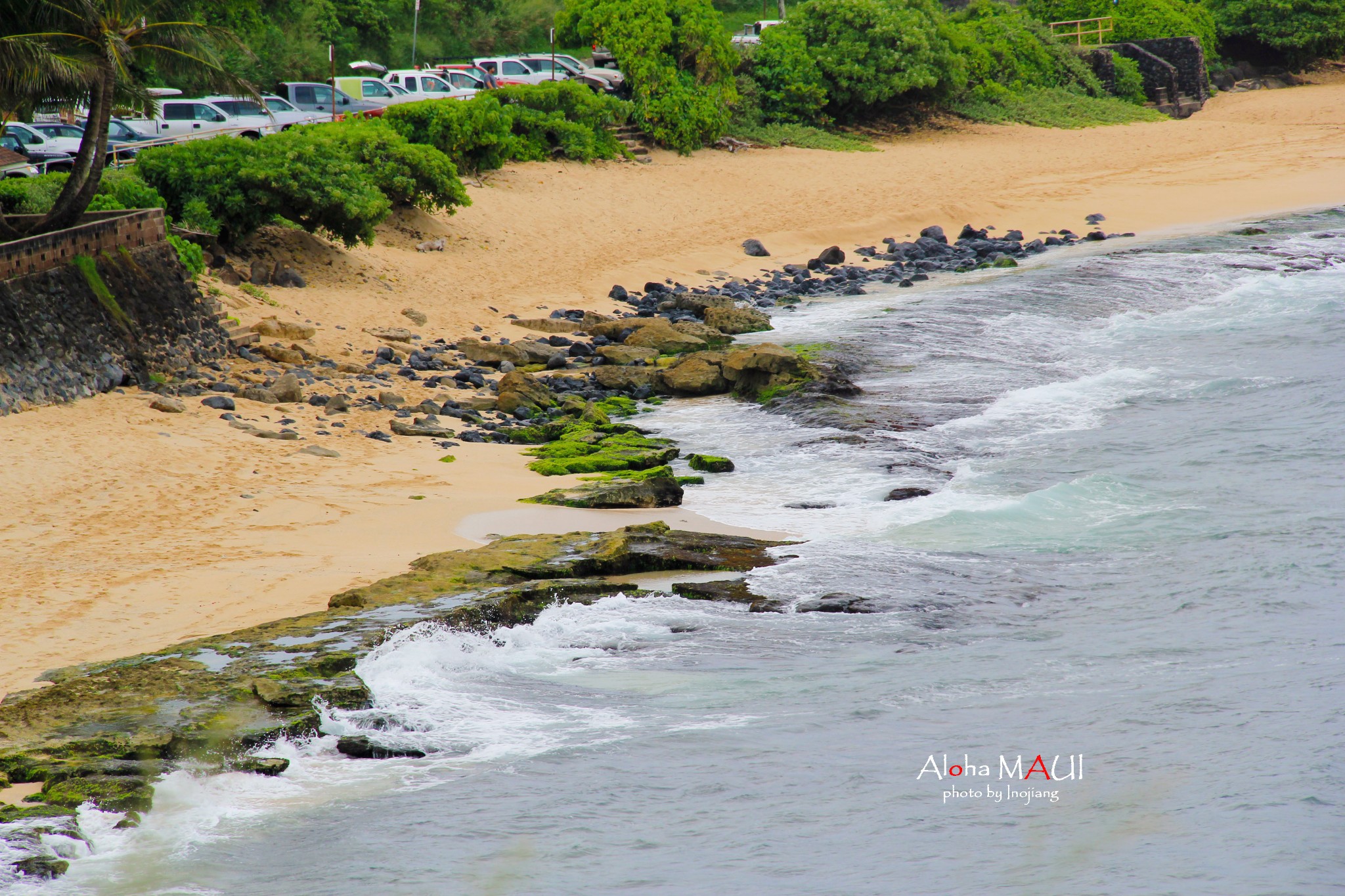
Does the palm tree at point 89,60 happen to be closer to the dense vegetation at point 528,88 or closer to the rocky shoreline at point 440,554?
the dense vegetation at point 528,88

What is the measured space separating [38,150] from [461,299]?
12.0 m

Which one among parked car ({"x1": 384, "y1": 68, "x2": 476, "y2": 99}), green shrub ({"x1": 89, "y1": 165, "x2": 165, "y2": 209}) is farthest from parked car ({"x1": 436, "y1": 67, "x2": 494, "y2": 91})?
Answer: green shrub ({"x1": 89, "y1": 165, "x2": 165, "y2": 209})

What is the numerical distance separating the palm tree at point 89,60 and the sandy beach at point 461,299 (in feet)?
9.57

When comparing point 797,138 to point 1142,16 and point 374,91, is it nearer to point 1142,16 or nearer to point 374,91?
point 374,91

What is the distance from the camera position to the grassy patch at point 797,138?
112 ft

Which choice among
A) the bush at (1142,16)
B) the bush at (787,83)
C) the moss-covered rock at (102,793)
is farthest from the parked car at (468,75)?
the moss-covered rock at (102,793)

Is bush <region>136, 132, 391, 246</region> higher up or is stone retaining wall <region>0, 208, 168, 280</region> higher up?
bush <region>136, 132, 391, 246</region>

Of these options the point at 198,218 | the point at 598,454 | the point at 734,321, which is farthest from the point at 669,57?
the point at 598,454

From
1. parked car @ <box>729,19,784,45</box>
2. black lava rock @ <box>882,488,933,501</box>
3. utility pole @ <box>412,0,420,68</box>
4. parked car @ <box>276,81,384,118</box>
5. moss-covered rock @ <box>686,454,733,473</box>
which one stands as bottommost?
black lava rock @ <box>882,488,933,501</box>

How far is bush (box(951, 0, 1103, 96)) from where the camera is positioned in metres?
39.6

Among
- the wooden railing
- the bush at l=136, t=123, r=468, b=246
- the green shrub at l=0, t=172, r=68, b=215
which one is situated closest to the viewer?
the green shrub at l=0, t=172, r=68, b=215

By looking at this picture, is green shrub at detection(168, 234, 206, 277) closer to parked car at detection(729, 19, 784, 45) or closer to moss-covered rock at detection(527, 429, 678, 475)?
moss-covered rock at detection(527, 429, 678, 475)

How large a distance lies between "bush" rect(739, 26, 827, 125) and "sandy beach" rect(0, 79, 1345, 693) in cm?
254

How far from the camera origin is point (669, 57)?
3316cm
